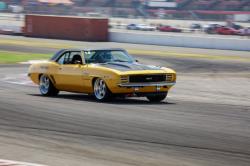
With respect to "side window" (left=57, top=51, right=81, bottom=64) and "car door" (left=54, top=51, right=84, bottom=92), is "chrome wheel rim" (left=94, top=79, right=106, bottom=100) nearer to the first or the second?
"car door" (left=54, top=51, right=84, bottom=92)

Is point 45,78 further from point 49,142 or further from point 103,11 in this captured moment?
point 103,11

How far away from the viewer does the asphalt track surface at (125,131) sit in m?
7.32

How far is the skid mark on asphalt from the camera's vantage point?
2013 centimetres

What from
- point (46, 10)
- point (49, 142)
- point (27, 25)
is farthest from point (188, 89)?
point (46, 10)

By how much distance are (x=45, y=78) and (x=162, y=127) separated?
6.63 meters

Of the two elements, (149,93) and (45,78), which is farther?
(45,78)

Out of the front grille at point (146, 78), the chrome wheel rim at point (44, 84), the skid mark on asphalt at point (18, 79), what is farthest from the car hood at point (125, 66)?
the skid mark on asphalt at point (18, 79)

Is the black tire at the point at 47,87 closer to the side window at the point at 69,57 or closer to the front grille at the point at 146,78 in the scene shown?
the side window at the point at 69,57

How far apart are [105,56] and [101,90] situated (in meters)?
1.05

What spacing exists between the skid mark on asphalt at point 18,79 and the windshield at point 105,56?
5683mm

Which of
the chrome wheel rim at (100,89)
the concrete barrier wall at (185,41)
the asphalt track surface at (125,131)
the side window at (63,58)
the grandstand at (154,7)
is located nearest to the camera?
the asphalt track surface at (125,131)

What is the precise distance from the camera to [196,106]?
12961 mm

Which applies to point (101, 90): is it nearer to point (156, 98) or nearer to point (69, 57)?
point (156, 98)

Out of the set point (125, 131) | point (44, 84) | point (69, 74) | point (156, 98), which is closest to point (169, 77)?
point (156, 98)
